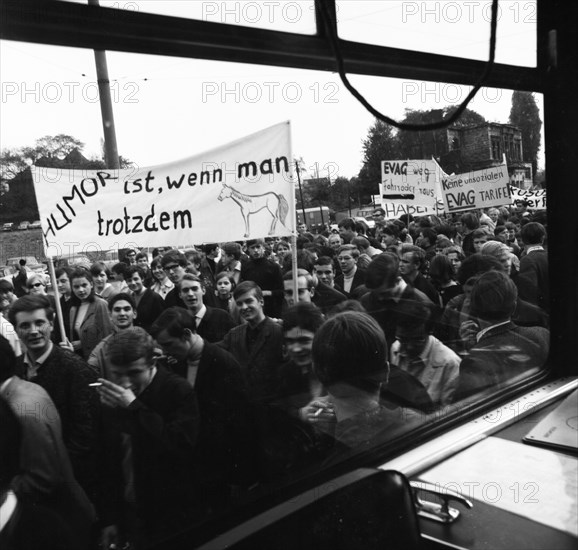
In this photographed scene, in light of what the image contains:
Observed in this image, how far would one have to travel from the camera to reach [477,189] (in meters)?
2.92


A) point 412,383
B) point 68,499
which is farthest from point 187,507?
point 412,383

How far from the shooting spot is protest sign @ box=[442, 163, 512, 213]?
8.21ft

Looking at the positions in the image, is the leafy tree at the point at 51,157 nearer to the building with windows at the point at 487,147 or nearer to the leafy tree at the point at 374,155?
the leafy tree at the point at 374,155

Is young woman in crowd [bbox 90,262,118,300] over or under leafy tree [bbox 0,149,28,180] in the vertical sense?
under

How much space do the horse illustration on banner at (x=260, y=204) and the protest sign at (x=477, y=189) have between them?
32.5 inches

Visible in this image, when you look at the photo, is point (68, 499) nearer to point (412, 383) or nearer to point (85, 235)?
point (412, 383)

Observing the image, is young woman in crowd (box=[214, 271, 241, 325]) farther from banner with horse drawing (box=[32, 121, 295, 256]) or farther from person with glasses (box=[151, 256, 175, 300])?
banner with horse drawing (box=[32, 121, 295, 256])

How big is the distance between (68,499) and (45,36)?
828mm

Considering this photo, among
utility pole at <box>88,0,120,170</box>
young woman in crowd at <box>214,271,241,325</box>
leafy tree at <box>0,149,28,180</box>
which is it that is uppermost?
utility pole at <box>88,0,120,170</box>

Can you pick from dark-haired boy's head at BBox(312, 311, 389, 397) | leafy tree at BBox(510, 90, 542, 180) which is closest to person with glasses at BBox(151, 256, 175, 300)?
dark-haired boy's head at BBox(312, 311, 389, 397)

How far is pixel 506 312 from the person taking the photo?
6.52ft

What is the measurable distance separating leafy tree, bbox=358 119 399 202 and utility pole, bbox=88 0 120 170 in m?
0.63

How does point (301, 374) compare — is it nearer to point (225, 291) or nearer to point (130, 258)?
point (225, 291)

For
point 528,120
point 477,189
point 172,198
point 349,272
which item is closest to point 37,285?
point 172,198
